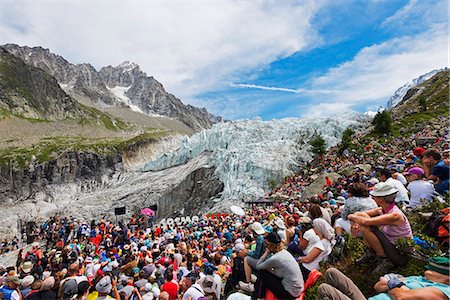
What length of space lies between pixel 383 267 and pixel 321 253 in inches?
46.6

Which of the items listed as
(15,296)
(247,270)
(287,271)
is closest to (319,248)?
(287,271)

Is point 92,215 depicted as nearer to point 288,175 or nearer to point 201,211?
point 201,211

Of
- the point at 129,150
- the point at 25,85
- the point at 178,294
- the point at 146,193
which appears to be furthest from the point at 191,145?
the point at 25,85

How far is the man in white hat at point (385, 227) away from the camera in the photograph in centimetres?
465

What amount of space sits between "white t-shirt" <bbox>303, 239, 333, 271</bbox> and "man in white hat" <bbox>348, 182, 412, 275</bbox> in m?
0.93

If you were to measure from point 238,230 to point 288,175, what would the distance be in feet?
78.0

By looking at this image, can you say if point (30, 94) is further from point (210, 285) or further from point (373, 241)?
point (373, 241)

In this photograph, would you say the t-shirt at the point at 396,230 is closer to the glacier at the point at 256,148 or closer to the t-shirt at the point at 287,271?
the t-shirt at the point at 287,271

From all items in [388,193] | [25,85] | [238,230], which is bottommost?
[238,230]

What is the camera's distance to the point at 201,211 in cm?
3859

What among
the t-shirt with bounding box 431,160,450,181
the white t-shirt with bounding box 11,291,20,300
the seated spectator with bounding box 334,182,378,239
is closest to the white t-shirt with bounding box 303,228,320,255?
the seated spectator with bounding box 334,182,378,239

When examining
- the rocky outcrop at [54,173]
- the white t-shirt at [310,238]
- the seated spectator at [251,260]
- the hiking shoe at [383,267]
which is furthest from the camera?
the rocky outcrop at [54,173]

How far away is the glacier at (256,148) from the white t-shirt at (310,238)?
96.2ft

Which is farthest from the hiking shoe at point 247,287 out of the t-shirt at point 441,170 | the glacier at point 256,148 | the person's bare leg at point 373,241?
the glacier at point 256,148
